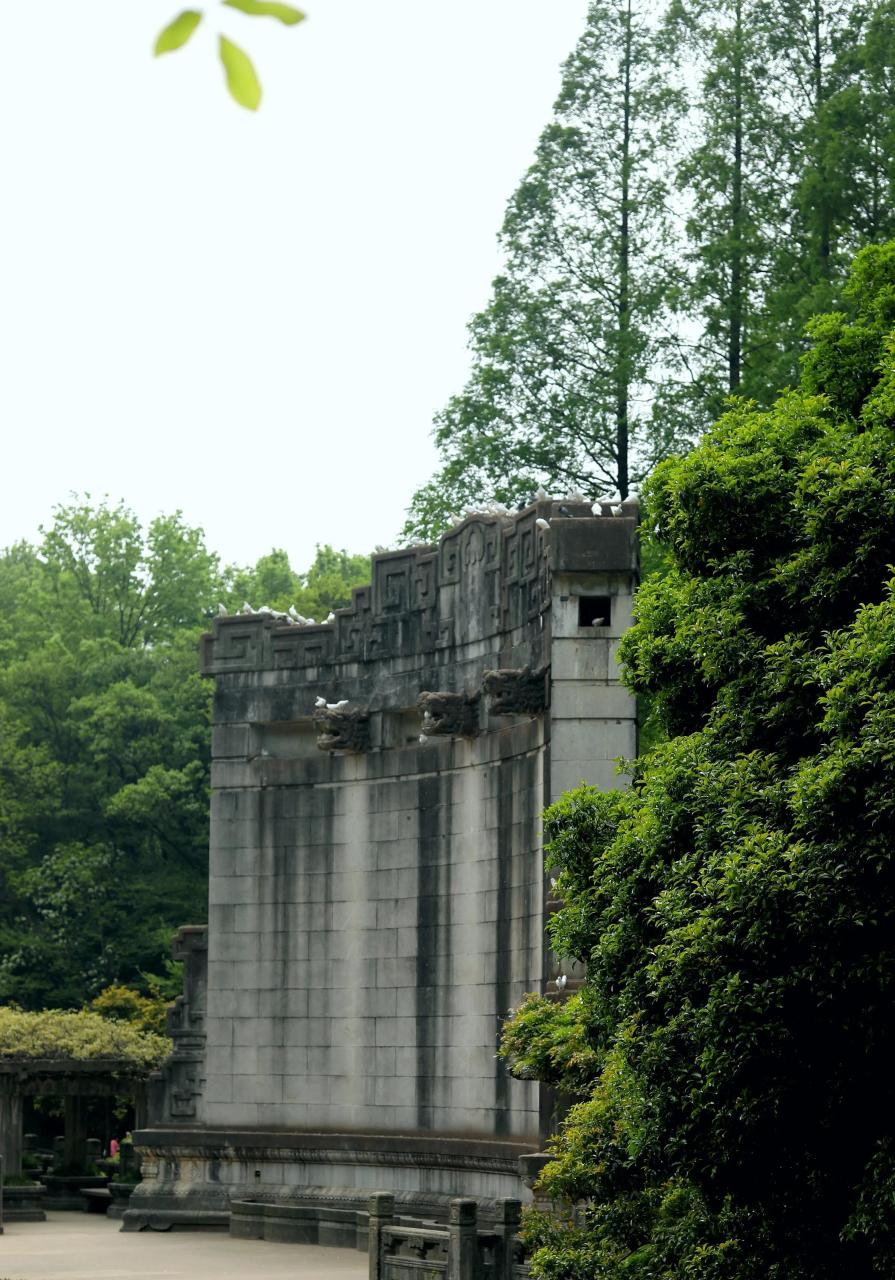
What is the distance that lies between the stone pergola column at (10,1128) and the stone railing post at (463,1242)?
17852mm

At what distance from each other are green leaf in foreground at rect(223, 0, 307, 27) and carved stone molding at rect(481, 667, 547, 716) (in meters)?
20.9

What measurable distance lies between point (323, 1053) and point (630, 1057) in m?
16.1

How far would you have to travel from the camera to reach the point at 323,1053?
28.9m

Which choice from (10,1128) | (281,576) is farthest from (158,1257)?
(281,576)

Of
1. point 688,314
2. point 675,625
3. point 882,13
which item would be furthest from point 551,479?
point 675,625

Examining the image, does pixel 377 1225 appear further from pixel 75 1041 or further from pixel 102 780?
pixel 102 780

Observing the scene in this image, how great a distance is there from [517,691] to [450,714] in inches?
86.9

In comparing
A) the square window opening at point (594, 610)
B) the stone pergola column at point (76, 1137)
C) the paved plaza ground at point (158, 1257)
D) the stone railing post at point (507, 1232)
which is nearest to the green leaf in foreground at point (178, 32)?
the stone railing post at point (507, 1232)

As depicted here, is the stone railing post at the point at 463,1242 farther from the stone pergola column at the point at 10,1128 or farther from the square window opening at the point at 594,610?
the stone pergola column at the point at 10,1128

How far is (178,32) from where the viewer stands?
3916 millimetres

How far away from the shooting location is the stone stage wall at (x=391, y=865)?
2436 centimetres

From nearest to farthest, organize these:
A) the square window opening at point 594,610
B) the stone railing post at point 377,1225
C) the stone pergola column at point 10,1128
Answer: the stone railing post at point 377,1225 < the square window opening at point 594,610 < the stone pergola column at point 10,1128

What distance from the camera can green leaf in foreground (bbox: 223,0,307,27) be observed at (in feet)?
12.8

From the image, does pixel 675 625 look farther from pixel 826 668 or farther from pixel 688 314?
pixel 688 314
